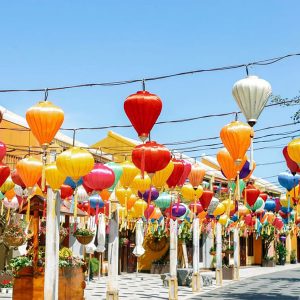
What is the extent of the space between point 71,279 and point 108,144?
79.9ft

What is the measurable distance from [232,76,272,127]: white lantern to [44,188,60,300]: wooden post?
5.37m

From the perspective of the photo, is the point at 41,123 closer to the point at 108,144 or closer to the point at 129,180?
the point at 129,180

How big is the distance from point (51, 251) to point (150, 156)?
3884 mm

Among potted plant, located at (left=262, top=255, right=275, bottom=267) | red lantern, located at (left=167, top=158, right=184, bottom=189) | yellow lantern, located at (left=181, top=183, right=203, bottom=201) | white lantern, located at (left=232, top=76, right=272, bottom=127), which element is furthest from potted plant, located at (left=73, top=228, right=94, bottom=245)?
potted plant, located at (left=262, top=255, right=275, bottom=267)

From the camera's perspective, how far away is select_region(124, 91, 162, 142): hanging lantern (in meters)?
8.70

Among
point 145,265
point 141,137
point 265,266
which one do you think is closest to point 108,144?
point 145,265

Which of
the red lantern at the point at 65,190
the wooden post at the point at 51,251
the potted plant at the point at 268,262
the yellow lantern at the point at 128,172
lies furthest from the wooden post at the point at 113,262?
the potted plant at the point at 268,262

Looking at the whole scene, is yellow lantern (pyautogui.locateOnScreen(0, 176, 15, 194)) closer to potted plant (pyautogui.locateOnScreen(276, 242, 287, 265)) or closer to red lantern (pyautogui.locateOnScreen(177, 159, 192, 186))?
red lantern (pyautogui.locateOnScreen(177, 159, 192, 186))

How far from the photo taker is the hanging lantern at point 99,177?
11000 mm

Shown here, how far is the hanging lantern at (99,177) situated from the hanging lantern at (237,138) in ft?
8.79

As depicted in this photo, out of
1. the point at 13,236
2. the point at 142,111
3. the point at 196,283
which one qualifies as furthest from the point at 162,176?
the point at 196,283

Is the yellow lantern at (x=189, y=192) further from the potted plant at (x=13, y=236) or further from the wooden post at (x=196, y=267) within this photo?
the wooden post at (x=196, y=267)

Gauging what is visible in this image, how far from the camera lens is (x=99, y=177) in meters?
11.0

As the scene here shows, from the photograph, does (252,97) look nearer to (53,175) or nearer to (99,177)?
(99,177)
